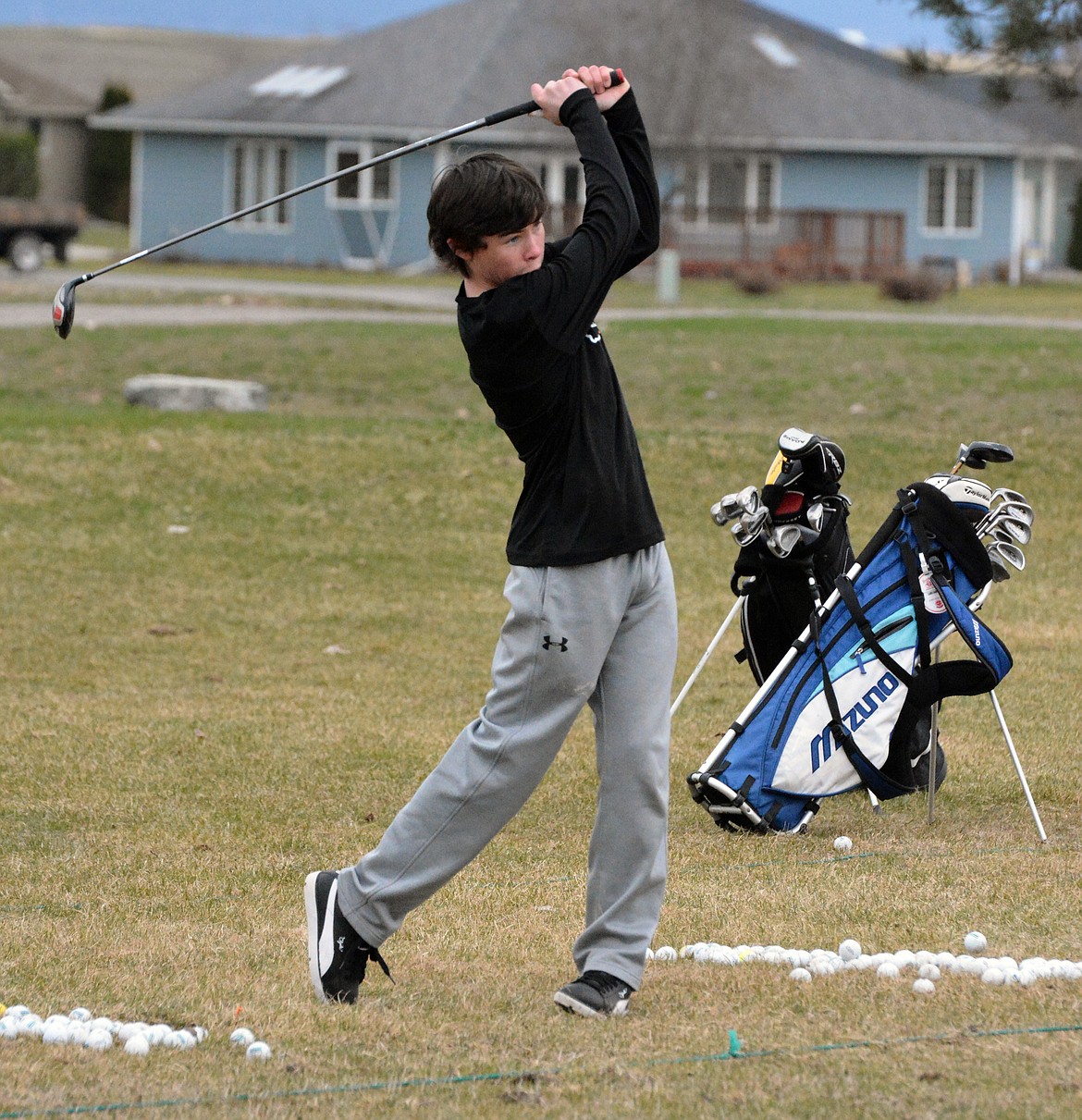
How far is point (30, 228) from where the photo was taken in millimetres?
31047

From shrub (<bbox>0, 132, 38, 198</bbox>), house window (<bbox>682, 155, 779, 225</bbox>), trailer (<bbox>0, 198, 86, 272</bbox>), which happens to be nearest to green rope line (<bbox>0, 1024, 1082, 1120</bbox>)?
trailer (<bbox>0, 198, 86, 272</bbox>)

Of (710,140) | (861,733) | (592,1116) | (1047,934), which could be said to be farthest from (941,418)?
(710,140)

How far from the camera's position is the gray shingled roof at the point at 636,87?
3569cm

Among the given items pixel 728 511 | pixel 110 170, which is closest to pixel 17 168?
pixel 110 170

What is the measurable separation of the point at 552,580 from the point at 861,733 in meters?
2.06

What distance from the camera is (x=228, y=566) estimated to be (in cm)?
1051

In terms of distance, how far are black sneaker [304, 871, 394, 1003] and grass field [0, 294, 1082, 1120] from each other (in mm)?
98

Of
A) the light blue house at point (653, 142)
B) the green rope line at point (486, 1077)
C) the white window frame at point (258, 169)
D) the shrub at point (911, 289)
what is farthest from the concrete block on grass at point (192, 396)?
the white window frame at point (258, 169)

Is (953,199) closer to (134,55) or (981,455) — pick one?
(981,455)

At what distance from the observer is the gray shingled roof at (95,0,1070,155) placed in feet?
117

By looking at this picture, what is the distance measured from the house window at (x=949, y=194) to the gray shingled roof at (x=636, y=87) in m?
0.82

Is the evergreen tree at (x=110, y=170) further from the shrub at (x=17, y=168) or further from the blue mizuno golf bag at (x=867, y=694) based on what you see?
the blue mizuno golf bag at (x=867, y=694)

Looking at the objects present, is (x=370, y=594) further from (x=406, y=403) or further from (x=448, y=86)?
(x=448, y=86)

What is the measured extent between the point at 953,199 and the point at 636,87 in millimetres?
8717
